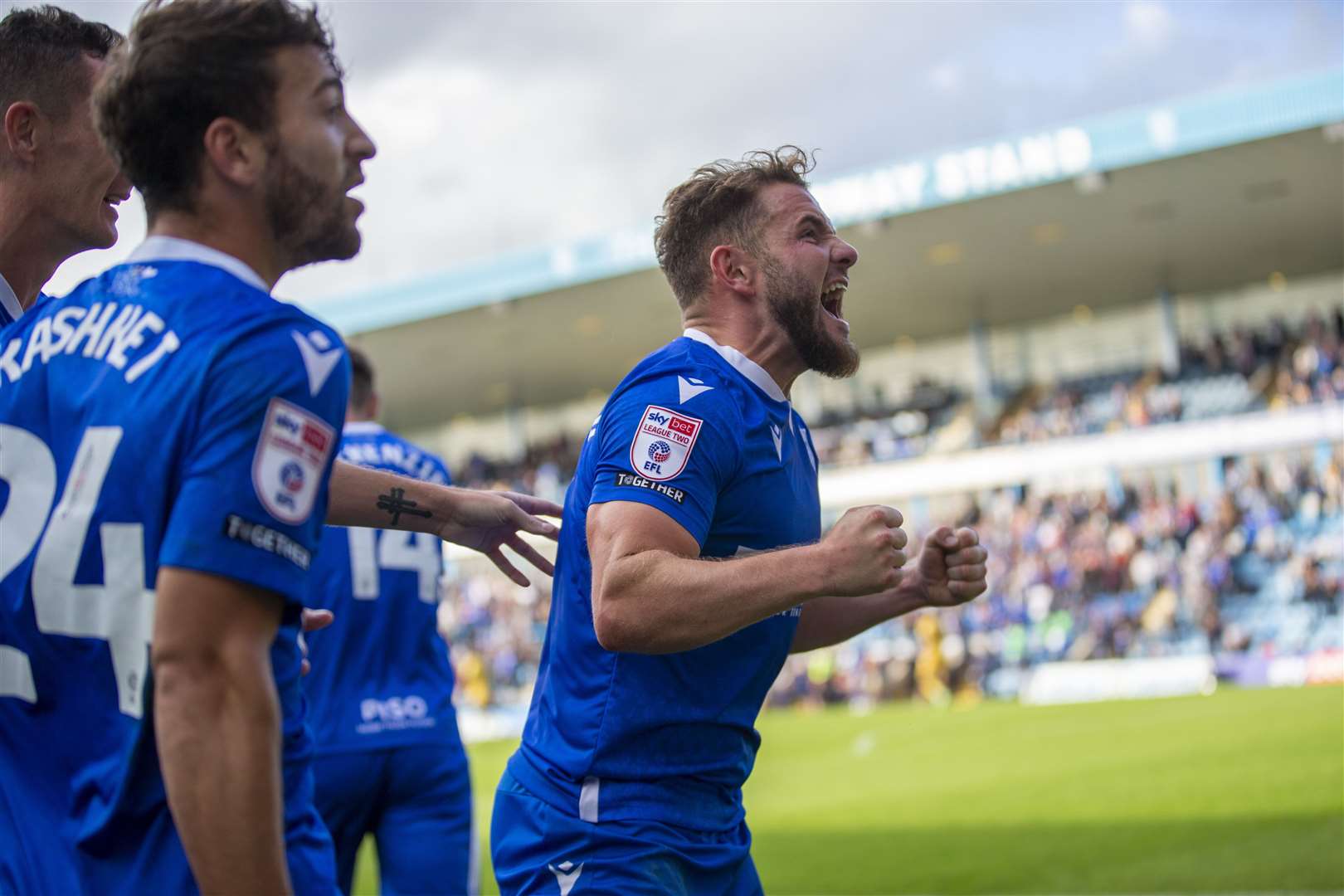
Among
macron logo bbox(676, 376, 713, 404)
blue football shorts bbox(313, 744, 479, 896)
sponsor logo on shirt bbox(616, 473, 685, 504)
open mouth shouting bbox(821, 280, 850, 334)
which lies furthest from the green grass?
sponsor logo on shirt bbox(616, 473, 685, 504)

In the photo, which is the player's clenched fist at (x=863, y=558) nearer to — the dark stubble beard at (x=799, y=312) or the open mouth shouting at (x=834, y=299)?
the dark stubble beard at (x=799, y=312)

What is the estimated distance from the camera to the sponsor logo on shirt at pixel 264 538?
1849 millimetres

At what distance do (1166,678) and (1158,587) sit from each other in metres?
3.42

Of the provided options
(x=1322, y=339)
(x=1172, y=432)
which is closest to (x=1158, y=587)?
(x=1172, y=432)

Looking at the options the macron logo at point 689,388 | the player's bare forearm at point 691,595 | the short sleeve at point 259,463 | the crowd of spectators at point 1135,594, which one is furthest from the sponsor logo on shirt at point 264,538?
the crowd of spectators at point 1135,594

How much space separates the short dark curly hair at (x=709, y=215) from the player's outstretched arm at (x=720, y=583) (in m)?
1.05

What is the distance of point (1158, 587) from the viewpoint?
26.5 metres

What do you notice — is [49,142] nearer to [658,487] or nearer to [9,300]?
[9,300]

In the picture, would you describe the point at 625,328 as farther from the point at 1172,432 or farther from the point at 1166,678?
the point at 1166,678

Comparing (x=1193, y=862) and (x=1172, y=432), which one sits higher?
(x=1172, y=432)

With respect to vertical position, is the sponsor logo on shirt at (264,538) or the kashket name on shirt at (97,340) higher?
the kashket name on shirt at (97,340)

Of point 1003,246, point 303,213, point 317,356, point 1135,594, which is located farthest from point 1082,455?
point 317,356

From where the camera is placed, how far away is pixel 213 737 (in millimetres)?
1794

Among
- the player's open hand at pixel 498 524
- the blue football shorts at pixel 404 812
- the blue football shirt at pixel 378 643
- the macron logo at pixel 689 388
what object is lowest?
the blue football shorts at pixel 404 812
